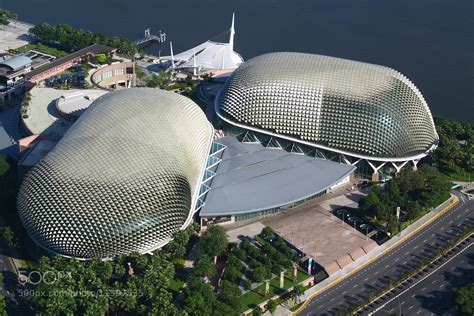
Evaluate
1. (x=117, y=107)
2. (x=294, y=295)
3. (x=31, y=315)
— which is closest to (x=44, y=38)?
(x=117, y=107)

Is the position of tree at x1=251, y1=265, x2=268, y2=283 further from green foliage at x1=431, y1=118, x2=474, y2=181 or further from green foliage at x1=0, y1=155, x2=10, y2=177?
green foliage at x1=0, y1=155, x2=10, y2=177

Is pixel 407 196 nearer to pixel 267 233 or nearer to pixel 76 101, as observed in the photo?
pixel 267 233

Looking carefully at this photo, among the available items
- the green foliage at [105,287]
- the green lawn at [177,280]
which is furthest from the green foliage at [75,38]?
the green foliage at [105,287]

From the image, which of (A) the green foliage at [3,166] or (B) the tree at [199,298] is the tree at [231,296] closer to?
(B) the tree at [199,298]

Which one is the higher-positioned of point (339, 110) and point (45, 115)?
point (339, 110)

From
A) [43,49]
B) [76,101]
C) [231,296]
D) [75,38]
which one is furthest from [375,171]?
[43,49]

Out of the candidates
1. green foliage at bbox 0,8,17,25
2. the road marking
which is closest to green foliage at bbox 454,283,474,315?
the road marking
